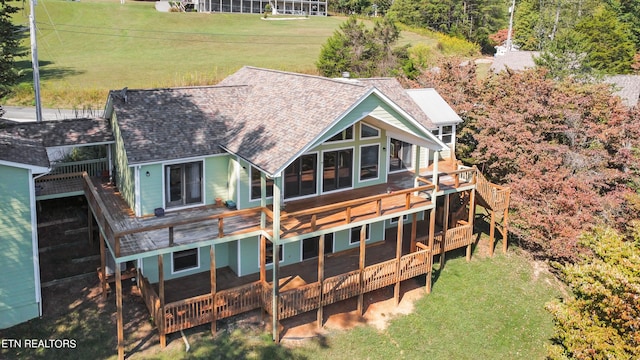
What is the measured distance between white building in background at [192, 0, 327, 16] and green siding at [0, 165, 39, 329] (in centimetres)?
7946

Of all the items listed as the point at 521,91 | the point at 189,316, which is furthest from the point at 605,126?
the point at 189,316

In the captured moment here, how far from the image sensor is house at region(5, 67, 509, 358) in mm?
17297

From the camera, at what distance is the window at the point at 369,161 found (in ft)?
72.4

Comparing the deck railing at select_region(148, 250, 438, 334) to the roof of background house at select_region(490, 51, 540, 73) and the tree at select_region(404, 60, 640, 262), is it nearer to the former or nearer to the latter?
the tree at select_region(404, 60, 640, 262)

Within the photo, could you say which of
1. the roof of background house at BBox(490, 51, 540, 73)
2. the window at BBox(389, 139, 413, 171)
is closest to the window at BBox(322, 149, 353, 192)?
the window at BBox(389, 139, 413, 171)

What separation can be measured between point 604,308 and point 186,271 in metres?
13.8

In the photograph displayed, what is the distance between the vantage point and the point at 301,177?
2064 cm

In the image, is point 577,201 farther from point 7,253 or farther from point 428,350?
point 7,253

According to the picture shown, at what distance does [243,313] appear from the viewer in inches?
744

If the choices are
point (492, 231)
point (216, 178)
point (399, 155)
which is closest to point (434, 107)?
point (399, 155)

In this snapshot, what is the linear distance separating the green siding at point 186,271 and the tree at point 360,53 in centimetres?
2789

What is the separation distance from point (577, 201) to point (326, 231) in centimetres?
1170

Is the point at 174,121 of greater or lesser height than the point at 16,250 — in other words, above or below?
above

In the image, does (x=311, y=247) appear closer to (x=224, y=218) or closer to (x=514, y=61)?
(x=224, y=218)
